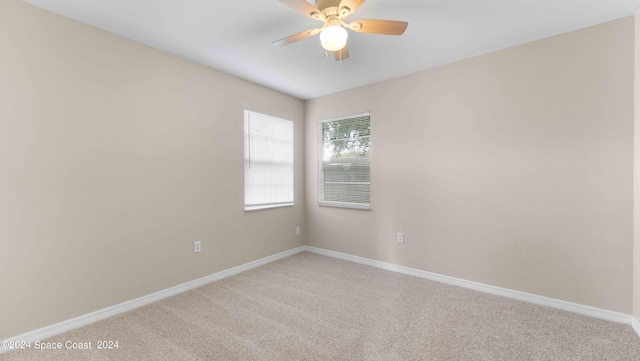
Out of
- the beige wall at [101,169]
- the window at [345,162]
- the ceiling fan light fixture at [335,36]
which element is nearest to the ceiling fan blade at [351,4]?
the ceiling fan light fixture at [335,36]

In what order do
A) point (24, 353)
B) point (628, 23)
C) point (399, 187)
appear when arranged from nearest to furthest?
point (24, 353) < point (628, 23) < point (399, 187)

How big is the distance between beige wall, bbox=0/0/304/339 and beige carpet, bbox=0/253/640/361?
13.6 inches

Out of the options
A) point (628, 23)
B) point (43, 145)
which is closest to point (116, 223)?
point (43, 145)

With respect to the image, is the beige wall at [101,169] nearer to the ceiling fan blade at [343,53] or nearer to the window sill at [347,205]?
the window sill at [347,205]

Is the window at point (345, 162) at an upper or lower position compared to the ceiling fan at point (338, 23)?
lower

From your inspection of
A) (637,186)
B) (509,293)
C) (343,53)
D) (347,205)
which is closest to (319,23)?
(343,53)

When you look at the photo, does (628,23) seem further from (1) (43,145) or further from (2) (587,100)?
(1) (43,145)

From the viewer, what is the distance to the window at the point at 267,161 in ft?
11.8

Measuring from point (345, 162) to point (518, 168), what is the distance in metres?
2.05

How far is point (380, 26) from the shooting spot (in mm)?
1810

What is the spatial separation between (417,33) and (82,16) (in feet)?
8.90

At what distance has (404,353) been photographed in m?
1.85

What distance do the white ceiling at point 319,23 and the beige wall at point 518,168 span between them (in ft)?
0.93

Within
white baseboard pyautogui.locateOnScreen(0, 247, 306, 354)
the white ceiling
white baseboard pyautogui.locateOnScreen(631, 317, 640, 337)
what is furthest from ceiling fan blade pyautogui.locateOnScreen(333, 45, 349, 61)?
white baseboard pyautogui.locateOnScreen(631, 317, 640, 337)
